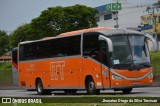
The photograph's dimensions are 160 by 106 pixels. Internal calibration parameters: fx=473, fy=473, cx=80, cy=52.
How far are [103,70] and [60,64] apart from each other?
4.32 m

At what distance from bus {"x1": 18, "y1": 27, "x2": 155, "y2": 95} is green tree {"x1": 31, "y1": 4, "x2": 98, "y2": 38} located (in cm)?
4111

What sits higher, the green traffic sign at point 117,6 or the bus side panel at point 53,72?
the green traffic sign at point 117,6

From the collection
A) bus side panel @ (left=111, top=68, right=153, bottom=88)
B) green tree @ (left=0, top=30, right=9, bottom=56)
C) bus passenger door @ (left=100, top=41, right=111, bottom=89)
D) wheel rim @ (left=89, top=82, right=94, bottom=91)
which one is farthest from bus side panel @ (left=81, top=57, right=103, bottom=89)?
green tree @ (left=0, top=30, right=9, bottom=56)

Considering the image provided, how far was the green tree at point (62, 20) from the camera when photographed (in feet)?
227

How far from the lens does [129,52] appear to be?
22.5 metres

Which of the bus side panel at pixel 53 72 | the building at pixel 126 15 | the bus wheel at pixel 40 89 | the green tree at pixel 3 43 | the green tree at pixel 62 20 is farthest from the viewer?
the building at pixel 126 15

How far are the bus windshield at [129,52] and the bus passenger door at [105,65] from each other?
38cm

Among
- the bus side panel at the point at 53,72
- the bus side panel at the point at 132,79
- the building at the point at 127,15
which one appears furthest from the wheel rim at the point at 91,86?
the building at the point at 127,15

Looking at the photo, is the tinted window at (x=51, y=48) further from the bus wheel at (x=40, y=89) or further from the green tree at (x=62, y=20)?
the green tree at (x=62, y=20)

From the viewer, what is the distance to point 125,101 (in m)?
11.4

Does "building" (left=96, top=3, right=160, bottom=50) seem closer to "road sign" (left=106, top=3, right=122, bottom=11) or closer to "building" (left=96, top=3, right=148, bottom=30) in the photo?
"building" (left=96, top=3, right=148, bottom=30)

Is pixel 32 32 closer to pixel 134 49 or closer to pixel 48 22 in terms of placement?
pixel 48 22

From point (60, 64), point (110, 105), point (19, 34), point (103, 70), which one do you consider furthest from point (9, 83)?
point (19, 34)

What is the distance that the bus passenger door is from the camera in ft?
73.4
